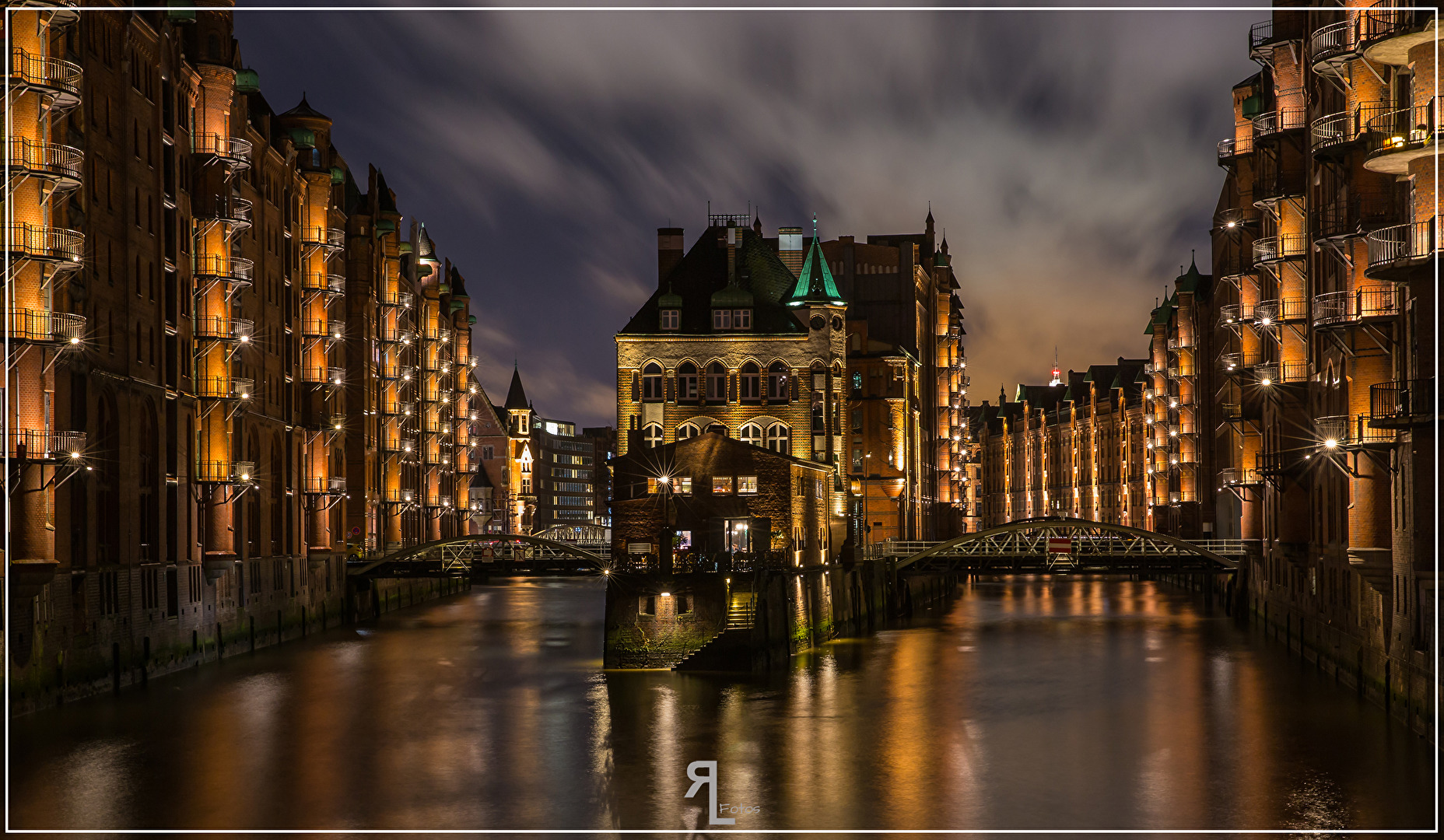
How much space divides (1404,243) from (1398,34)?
498 centimetres

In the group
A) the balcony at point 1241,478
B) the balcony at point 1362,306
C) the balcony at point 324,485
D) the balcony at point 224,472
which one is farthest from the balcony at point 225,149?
the balcony at point 1241,478

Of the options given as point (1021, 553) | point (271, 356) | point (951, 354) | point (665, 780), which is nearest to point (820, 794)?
point (665, 780)

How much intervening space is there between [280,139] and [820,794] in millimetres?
49962

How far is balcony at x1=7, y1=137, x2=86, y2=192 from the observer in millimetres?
42094

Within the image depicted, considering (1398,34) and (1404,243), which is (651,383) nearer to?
(1404,243)

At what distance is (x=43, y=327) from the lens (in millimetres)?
43188

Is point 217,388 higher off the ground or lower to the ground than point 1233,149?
lower

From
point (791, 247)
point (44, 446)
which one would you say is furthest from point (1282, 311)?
point (44, 446)

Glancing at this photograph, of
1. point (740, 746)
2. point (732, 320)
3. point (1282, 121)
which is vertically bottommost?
point (740, 746)

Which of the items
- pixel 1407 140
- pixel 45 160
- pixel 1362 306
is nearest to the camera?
pixel 1407 140

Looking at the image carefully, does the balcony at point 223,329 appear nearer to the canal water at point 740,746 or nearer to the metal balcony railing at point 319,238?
the canal water at point 740,746

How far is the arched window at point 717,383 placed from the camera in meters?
83.8

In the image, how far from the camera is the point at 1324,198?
166ft

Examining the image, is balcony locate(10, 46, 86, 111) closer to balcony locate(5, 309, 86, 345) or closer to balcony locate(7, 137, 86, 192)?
balcony locate(7, 137, 86, 192)
